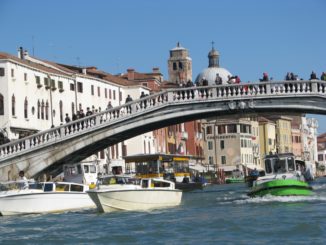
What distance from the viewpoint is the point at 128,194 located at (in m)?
30.9

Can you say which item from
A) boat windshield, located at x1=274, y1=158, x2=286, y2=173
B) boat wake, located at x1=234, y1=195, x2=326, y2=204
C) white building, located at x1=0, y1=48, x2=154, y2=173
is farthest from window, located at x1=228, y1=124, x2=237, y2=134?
boat wake, located at x1=234, y1=195, x2=326, y2=204

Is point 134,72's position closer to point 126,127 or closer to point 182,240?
point 126,127

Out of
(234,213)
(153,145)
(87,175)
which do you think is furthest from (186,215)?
(153,145)

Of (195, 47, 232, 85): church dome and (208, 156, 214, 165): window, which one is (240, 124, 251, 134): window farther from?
(195, 47, 232, 85): church dome

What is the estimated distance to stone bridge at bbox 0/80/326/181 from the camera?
126ft

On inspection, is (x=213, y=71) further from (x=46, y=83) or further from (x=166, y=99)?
(x=166, y=99)

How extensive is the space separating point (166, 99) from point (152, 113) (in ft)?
2.39

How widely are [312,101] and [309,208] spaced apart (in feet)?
29.1

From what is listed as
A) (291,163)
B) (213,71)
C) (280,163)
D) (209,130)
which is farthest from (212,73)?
(280,163)

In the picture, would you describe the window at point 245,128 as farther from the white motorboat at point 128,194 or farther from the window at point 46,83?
the white motorboat at point 128,194

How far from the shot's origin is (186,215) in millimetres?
29031

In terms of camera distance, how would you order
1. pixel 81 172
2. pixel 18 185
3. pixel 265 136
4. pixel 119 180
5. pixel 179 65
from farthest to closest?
pixel 179 65, pixel 265 136, pixel 81 172, pixel 18 185, pixel 119 180

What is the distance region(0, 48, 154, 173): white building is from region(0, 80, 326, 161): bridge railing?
290cm

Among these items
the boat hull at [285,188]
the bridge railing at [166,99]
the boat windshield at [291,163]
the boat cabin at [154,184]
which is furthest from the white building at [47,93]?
the boat cabin at [154,184]
